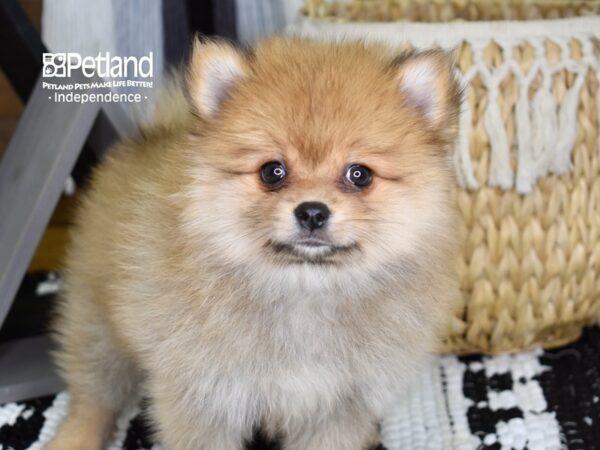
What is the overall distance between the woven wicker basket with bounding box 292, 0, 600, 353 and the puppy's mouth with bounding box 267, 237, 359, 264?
1.82 ft

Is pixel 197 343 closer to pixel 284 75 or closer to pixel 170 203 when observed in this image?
pixel 170 203

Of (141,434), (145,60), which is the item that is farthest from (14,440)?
(145,60)

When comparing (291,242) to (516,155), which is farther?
(516,155)

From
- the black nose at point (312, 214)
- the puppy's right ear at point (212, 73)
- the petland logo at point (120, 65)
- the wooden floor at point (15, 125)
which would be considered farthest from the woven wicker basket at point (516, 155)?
the wooden floor at point (15, 125)

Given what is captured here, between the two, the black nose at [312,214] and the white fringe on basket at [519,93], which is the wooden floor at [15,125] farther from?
the black nose at [312,214]

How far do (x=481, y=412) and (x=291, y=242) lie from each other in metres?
0.70

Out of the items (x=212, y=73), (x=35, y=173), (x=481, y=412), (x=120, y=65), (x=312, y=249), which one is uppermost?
(x=120, y=65)

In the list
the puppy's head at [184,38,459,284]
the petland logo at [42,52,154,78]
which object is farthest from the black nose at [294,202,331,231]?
the petland logo at [42,52,154,78]

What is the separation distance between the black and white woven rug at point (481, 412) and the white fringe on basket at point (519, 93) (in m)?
0.38

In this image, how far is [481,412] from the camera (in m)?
1.47

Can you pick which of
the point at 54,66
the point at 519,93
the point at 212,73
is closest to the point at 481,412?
the point at 519,93

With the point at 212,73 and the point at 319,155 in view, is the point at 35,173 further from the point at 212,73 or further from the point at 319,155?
the point at 319,155

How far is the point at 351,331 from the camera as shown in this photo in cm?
107

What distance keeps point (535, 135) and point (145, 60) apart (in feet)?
2.74
